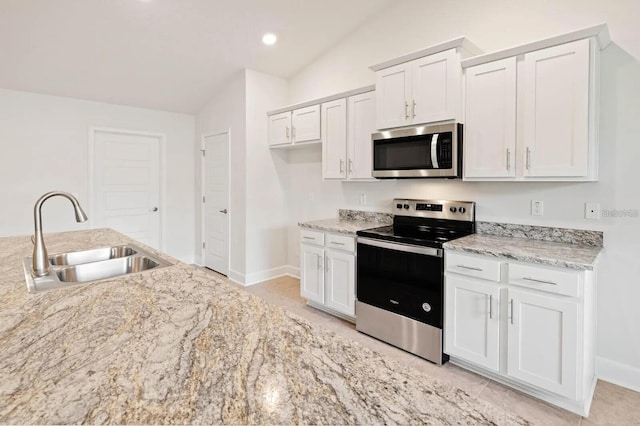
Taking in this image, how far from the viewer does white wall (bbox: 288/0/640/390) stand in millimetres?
2195

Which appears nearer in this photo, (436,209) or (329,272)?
(436,209)

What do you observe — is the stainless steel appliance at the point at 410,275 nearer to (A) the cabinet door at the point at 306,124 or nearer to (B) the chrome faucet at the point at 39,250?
(A) the cabinet door at the point at 306,124

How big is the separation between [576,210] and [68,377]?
9.30ft

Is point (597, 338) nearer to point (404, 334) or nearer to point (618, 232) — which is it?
point (618, 232)

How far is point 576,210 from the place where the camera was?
2.37 metres

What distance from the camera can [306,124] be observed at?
12.8 ft

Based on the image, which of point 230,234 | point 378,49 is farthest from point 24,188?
point 378,49

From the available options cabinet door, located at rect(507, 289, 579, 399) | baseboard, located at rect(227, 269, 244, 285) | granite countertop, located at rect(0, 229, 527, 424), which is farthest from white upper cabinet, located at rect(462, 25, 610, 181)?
baseboard, located at rect(227, 269, 244, 285)

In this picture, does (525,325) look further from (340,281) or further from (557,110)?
(340,281)

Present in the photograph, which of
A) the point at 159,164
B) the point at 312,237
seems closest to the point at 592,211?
the point at 312,237

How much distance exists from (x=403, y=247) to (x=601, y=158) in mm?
1405

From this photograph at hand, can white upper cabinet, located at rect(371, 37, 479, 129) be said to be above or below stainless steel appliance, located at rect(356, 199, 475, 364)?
above

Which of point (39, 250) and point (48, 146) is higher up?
point (48, 146)

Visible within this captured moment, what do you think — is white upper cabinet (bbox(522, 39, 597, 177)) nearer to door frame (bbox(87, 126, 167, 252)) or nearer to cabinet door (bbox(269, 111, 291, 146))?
cabinet door (bbox(269, 111, 291, 146))
